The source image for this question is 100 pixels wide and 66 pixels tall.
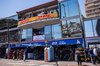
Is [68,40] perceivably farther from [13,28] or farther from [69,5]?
[13,28]

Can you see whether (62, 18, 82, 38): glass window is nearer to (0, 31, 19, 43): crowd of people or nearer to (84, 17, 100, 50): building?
(84, 17, 100, 50): building

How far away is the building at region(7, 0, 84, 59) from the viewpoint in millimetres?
14492

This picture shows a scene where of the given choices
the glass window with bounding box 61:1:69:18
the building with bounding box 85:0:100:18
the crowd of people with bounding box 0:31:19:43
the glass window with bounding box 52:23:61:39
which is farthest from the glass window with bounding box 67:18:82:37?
the building with bounding box 85:0:100:18

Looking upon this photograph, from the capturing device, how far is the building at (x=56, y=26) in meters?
14.5

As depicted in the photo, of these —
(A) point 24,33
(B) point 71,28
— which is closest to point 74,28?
(B) point 71,28

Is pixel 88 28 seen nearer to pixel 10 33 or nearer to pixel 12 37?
pixel 12 37

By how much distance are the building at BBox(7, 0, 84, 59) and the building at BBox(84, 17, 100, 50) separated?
34.5 inches

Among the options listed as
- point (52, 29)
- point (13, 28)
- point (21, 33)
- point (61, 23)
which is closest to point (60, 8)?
point (61, 23)

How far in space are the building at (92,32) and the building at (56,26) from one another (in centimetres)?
88

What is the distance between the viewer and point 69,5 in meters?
15.7

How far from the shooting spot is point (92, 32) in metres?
12.9

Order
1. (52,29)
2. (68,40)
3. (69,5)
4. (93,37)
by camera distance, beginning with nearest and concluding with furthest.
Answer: (93,37)
(68,40)
(69,5)
(52,29)

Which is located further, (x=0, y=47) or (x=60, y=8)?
(x=0, y=47)

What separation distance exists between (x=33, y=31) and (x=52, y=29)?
4980 mm
